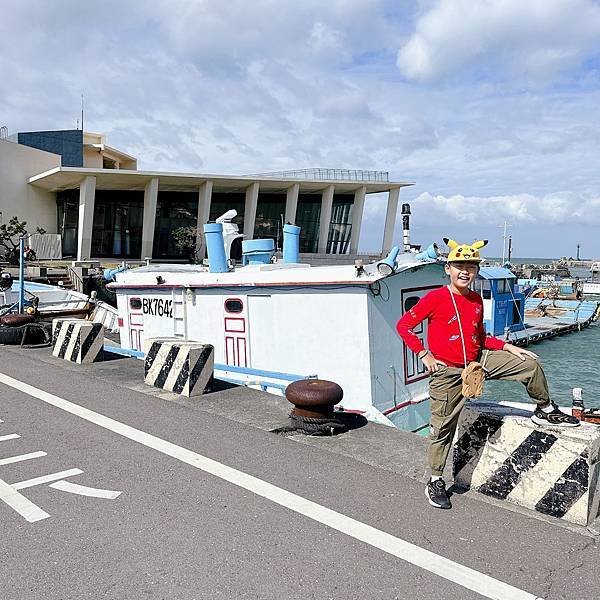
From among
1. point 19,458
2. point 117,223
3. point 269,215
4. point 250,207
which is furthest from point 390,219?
point 19,458

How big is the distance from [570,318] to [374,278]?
107 feet

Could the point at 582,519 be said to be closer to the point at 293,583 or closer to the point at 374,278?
the point at 293,583

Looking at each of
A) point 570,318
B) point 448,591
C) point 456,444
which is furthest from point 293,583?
point 570,318

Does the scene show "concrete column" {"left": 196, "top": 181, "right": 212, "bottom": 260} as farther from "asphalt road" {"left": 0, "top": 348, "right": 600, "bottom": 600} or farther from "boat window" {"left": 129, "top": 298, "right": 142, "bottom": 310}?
"asphalt road" {"left": 0, "top": 348, "right": 600, "bottom": 600}

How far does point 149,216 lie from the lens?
51.1 m

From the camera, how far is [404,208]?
11438mm

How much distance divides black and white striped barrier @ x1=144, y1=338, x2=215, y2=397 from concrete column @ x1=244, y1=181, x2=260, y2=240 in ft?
148

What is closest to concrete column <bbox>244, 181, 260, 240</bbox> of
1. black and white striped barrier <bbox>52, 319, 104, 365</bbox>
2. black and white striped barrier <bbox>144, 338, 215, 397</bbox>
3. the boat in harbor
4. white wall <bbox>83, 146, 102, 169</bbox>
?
white wall <bbox>83, 146, 102, 169</bbox>

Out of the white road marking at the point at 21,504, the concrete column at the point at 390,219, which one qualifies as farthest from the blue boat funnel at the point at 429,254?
the concrete column at the point at 390,219

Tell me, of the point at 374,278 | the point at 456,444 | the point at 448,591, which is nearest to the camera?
the point at 448,591

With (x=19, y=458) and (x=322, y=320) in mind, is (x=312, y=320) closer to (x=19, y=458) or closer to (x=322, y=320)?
(x=322, y=320)

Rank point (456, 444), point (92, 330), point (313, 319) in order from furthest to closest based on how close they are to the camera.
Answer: point (92, 330)
point (313, 319)
point (456, 444)

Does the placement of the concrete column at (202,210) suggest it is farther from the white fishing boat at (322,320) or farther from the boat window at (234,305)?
the boat window at (234,305)

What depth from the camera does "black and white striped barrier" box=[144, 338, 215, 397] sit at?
8391 mm
